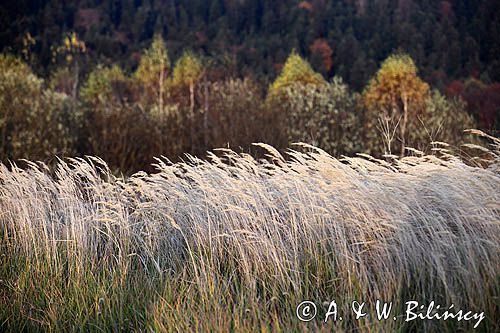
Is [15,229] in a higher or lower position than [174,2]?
lower

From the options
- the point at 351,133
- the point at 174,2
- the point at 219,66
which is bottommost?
the point at 351,133

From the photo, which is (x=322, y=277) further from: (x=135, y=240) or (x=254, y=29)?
(x=254, y=29)

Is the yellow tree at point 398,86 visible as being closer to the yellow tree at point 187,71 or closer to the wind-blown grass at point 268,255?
the yellow tree at point 187,71

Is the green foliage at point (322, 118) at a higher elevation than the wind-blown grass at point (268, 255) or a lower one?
lower

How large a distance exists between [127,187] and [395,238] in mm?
2703

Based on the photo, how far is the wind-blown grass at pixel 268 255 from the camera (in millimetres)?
3512

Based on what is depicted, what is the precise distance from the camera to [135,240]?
15.6 feet

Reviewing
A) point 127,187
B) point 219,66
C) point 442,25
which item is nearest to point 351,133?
point 219,66
